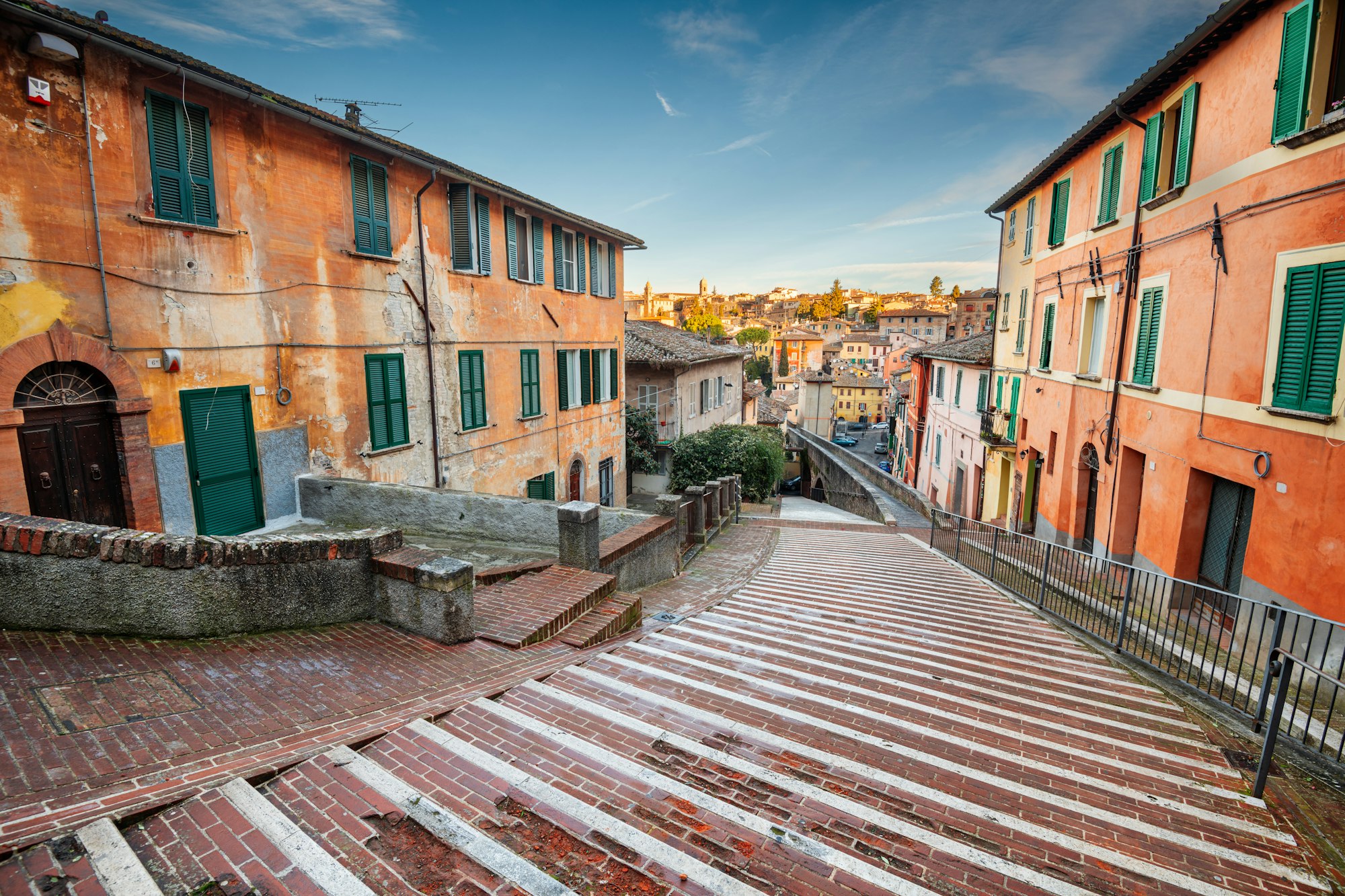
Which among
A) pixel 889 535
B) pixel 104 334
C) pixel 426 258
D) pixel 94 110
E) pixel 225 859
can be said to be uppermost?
pixel 94 110

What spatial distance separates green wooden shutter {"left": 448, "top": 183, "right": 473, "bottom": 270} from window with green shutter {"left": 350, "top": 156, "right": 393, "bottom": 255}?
5.11 ft

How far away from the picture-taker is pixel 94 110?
7.08 m

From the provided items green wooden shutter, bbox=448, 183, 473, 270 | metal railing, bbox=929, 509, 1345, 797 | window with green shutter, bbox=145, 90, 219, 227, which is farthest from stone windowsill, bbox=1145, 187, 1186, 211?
window with green shutter, bbox=145, 90, 219, 227

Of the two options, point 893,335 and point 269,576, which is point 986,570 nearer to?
point 269,576

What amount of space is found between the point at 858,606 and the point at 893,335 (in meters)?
75.8

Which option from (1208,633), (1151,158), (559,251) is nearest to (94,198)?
(559,251)

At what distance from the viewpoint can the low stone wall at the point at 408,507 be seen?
970 cm

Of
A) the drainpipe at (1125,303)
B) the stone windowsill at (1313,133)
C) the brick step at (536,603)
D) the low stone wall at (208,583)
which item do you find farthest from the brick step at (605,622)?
the drainpipe at (1125,303)

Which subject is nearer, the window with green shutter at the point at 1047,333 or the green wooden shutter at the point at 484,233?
the green wooden shutter at the point at 484,233

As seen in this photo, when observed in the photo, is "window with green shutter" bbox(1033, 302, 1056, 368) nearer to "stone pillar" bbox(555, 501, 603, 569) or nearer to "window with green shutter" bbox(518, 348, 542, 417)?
"window with green shutter" bbox(518, 348, 542, 417)

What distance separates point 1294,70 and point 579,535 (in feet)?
34.3

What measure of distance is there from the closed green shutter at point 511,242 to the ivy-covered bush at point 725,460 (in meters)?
9.86

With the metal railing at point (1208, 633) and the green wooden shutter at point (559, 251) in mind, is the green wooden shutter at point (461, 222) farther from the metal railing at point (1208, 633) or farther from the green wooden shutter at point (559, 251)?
the metal railing at point (1208, 633)

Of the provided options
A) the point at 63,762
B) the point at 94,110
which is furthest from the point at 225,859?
the point at 94,110
